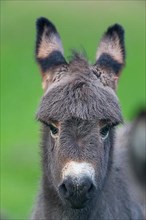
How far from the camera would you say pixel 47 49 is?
35.0 ft

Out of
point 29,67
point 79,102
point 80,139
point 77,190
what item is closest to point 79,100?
point 79,102

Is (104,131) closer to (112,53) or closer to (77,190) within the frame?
(77,190)

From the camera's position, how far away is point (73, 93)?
9320 mm

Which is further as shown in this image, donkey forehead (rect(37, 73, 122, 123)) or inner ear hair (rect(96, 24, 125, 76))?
inner ear hair (rect(96, 24, 125, 76))

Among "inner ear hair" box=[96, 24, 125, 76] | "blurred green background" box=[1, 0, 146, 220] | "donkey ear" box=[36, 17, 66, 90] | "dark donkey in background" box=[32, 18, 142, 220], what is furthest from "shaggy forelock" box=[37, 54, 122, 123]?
"blurred green background" box=[1, 0, 146, 220]

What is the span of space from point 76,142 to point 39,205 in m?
1.52

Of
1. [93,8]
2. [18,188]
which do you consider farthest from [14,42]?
[18,188]

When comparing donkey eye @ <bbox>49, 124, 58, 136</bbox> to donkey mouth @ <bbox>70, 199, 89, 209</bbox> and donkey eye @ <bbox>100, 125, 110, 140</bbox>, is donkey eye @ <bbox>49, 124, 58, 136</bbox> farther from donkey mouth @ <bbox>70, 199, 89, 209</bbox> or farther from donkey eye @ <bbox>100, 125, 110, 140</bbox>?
donkey mouth @ <bbox>70, 199, 89, 209</bbox>

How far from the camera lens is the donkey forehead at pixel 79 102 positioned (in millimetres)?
9203

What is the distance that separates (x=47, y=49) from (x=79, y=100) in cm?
154

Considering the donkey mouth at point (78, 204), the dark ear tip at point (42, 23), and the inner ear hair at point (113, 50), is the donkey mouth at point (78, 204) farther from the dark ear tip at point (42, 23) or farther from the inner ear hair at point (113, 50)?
the dark ear tip at point (42, 23)

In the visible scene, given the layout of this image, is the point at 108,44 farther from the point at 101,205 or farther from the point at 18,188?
the point at 18,188

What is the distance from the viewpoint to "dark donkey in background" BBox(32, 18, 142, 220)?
29.5 feet

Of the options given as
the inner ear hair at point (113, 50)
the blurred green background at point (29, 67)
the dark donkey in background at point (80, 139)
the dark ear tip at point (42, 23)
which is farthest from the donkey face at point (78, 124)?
the blurred green background at point (29, 67)
